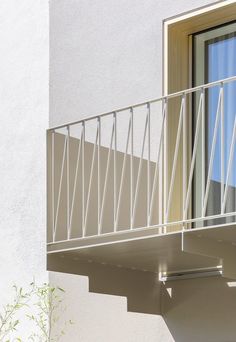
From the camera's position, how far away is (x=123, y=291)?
36.8 ft

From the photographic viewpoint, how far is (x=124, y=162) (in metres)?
10.4

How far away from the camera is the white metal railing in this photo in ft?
34.7

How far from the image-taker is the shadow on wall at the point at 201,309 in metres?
10.7

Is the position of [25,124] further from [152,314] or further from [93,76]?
[152,314]

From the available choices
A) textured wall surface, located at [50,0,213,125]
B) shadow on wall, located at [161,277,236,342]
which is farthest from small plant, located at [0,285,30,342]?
textured wall surface, located at [50,0,213,125]

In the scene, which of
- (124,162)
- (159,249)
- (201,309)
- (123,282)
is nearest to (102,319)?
(123,282)

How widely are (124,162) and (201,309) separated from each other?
6.06ft

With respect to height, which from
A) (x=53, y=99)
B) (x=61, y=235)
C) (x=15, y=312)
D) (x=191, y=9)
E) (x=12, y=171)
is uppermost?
(x=191, y=9)

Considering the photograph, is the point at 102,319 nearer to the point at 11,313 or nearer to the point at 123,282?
the point at 123,282

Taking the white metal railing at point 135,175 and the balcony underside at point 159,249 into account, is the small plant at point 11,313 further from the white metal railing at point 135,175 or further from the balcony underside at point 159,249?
the white metal railing at point 135,175

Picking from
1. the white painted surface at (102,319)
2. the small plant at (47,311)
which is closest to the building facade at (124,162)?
the white painted surface at (102,319)

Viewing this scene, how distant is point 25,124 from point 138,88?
1.81m

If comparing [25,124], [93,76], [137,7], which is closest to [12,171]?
[25,124]

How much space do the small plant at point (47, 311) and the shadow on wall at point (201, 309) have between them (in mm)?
1380
